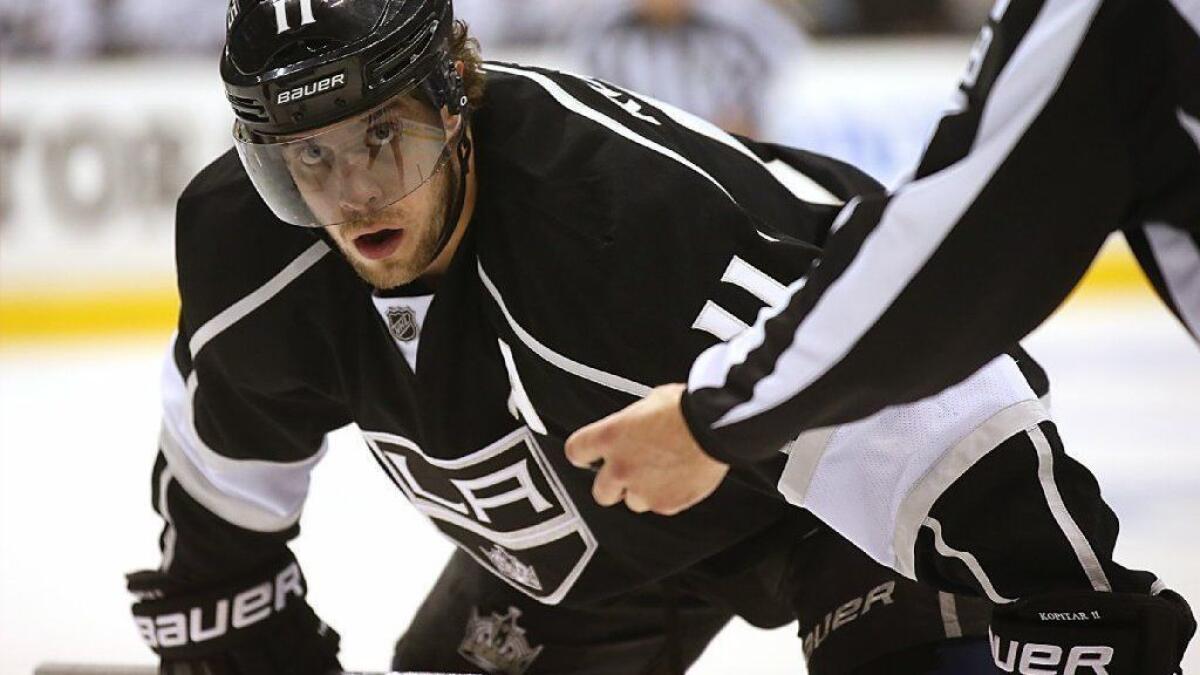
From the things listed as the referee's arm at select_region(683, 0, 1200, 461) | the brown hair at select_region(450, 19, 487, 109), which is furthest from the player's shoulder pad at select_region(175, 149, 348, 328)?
the referee's arm at select_region(683, 0, 1200, 461)

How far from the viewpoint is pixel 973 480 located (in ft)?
5.52

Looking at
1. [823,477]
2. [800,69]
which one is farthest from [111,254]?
[823,477]

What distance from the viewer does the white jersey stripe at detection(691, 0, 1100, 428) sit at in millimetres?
1239

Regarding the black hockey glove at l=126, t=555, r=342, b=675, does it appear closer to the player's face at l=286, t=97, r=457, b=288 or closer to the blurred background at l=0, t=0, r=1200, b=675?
the player's face at l=286, t=97, r=457, b=288

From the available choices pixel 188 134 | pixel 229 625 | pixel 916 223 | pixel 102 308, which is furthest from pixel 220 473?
pixel 188 134

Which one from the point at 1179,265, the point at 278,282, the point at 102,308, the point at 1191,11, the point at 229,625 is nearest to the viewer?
the point at 1191,11

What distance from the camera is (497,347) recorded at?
1991mm

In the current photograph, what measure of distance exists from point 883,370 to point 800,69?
4.40 m

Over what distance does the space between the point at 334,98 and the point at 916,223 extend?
81cm

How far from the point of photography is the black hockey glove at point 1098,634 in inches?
65.1

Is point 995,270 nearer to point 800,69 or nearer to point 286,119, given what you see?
point 286,119

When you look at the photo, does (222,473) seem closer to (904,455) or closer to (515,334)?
(515,334)

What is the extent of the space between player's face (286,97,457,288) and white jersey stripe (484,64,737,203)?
0.42ft

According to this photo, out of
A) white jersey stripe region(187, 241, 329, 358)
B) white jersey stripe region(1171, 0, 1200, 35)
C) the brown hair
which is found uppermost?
the brown hair
